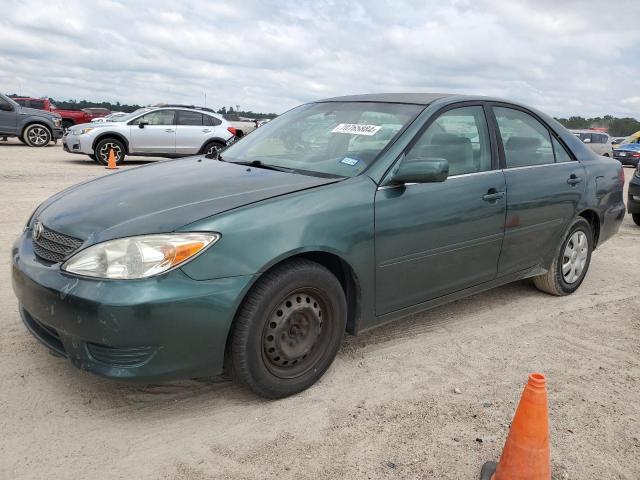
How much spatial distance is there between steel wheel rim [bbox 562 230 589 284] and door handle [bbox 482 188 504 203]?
1.22 metres

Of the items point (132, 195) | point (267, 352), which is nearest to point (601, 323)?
point (267, 352)

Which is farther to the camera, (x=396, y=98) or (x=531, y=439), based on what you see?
(x=396, y=98)

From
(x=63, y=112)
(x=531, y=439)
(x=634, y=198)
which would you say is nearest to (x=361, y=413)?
(x=531, y=439)

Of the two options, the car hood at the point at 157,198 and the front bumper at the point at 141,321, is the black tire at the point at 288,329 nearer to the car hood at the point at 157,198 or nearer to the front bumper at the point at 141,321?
the front bumper at the point at 141,321

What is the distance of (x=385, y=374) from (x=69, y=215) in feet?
6.41

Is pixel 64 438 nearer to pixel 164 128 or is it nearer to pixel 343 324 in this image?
pixel 343 324

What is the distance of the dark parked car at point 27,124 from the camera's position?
18.6 meters

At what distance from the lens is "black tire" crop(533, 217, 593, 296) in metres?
4.86

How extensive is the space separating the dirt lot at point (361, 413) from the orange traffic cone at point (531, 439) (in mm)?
253

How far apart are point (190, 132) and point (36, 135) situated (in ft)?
24.2

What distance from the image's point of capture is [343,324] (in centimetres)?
330

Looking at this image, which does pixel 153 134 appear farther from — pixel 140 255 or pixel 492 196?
pixel 140 255

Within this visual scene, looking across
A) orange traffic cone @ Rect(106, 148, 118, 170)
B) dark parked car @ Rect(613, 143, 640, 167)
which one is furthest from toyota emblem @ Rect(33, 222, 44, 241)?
dark parked car @ Rect(613, 143, 640, 167)

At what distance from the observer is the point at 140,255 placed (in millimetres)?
2684
